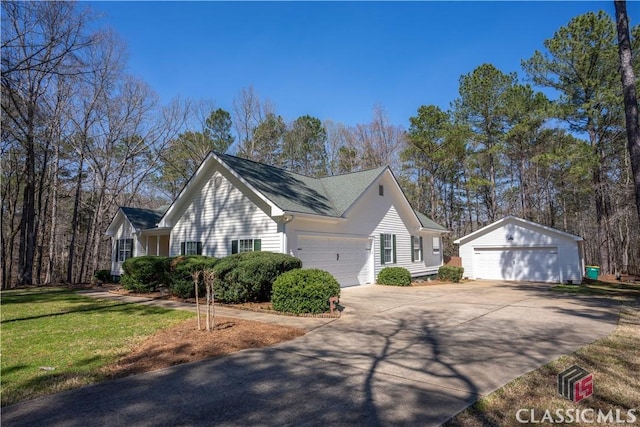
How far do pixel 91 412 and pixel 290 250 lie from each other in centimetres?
933

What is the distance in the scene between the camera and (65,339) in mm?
6656

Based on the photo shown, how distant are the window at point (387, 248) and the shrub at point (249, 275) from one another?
7.23 metres

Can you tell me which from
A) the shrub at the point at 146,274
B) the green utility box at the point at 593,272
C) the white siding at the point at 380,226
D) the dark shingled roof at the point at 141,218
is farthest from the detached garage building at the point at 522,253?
the dark shingled roof at the point at 141,218

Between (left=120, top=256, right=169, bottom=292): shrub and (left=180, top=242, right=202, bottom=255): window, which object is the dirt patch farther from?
(left=180, top=242, right=202, bottom=255): window

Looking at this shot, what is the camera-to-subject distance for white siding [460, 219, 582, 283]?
18.6 m

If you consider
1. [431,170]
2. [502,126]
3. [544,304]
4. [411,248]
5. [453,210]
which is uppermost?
[502,126]

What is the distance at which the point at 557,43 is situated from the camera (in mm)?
21062

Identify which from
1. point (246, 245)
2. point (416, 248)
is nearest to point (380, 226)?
point (416, 248)

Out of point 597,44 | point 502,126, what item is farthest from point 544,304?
point 502,126

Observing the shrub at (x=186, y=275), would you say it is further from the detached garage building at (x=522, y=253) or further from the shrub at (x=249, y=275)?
the detached garage building at (x=522, y=253)

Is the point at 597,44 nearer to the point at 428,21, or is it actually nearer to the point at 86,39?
the point at 428,21

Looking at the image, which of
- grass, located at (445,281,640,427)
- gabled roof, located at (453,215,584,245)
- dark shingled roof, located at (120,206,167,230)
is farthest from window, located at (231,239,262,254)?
gabled roof, located at (453,215,584,245)

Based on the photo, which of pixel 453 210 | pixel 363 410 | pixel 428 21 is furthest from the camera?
pixel 453 210

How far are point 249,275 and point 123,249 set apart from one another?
1421 centimetres
